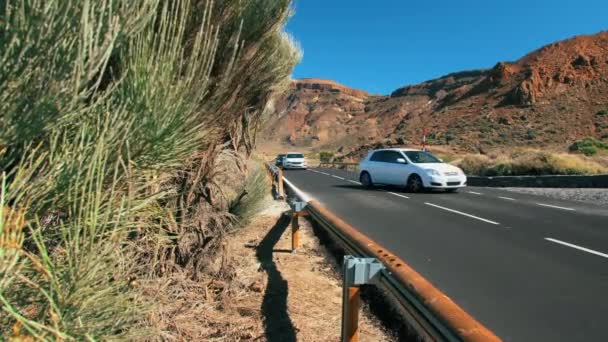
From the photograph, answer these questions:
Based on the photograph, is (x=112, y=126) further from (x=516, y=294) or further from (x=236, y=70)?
(x=516, y=294)

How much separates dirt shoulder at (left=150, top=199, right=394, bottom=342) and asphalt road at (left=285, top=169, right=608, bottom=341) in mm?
1245

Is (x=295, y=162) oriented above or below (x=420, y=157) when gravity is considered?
below

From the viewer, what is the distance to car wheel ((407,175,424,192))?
1545 centimetres

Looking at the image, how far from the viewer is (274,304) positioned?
4.49m

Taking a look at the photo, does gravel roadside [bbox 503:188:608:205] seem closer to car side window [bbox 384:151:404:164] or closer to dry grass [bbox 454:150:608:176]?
dry grass [bbox 454:150:608:176]

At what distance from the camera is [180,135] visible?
9.24 ft

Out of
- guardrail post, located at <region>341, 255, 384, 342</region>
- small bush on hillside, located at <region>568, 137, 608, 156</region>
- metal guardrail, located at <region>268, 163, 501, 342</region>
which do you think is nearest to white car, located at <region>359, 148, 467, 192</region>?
metal guardrail, located at <region>268, 163, 501, 342</region>

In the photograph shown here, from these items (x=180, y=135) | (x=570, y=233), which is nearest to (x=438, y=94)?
(x=570, y=233)

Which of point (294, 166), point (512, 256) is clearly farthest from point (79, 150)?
point (294, 166)

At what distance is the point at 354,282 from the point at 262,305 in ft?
6.19

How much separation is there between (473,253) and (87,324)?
18.9ft

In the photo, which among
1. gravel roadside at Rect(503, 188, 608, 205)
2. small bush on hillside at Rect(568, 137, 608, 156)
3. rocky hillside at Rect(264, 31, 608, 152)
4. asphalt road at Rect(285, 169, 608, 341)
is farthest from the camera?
rocky hillside at Rect(264, 31, 608, 152)

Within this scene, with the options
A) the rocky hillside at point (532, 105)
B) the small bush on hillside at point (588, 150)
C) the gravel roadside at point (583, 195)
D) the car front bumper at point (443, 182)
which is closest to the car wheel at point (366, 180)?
the car front bumper at point (443, 182)

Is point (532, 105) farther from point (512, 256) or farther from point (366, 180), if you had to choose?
point (512, 256)
